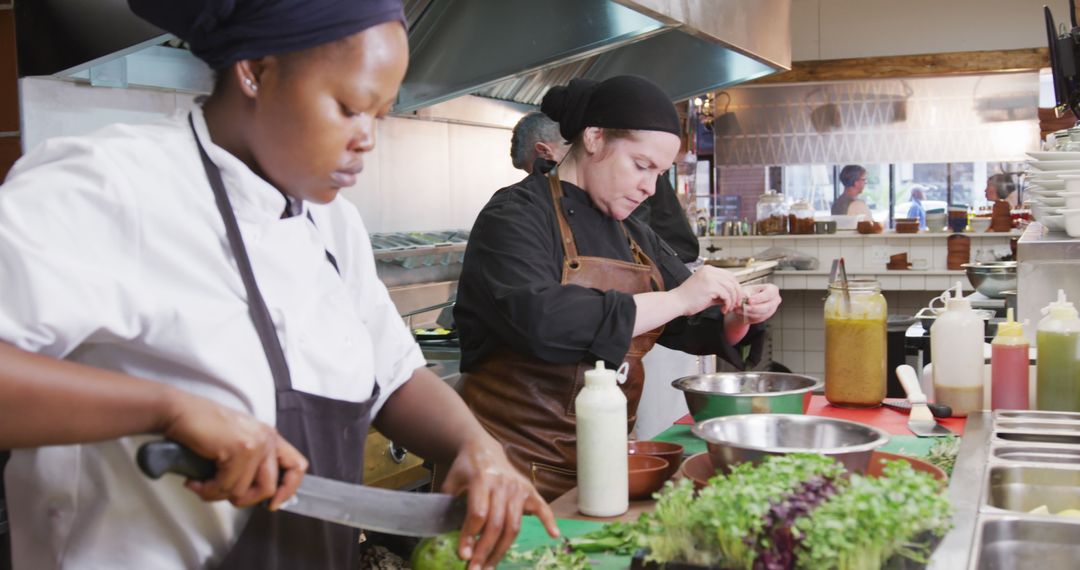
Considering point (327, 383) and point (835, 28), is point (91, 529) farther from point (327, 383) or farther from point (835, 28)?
point (835, 28)

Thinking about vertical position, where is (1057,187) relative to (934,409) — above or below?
above

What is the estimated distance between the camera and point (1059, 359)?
2.38m

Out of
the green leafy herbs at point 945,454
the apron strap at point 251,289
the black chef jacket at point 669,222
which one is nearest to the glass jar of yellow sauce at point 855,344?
Answer: the green leafy herbs at point 945,454

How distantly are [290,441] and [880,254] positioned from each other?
8259 millimetres

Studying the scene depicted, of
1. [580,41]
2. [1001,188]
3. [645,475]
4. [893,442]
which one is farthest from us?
[1001,188]

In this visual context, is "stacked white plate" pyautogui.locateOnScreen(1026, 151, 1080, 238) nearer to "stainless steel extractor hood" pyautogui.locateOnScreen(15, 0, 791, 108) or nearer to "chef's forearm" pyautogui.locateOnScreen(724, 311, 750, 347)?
"chef's forearm" pyautogui.locateOnScreen(724, 311, 750, 347)

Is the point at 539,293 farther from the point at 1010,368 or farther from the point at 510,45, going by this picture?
the point at 510,45

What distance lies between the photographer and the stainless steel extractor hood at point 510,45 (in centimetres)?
294

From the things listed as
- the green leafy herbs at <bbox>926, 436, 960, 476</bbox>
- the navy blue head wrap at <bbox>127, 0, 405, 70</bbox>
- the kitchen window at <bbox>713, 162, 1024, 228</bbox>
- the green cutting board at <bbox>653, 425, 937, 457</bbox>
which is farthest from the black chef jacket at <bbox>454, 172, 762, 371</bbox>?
the kitchen window at <bbox>713, 162, 1024, 228</bbox>

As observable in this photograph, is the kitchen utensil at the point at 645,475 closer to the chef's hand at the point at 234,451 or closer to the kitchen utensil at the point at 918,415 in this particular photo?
the kitchen utensil at the point at 918,415

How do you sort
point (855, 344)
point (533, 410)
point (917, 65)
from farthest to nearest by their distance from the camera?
point (917, 65)
point (855, 344)
point (533, 410)

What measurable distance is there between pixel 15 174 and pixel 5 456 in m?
1.13

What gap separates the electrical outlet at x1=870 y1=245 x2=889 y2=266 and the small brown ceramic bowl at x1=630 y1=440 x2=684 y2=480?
7324mm

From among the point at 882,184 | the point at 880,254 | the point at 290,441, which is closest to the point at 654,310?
the point at 290,441
